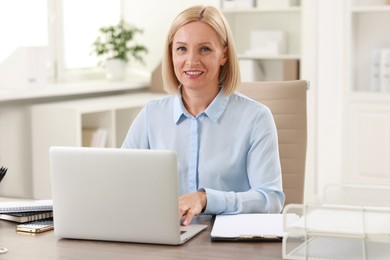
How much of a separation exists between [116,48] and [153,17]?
1.53ft

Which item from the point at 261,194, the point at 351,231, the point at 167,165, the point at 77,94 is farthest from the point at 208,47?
the point at 77,94

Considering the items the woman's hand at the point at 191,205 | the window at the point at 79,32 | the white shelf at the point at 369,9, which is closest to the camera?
the woman's hand at the point at 191,205

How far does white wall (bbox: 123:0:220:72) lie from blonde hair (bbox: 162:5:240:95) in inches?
114

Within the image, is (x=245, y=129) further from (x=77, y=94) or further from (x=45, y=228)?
(x=77, y=94)

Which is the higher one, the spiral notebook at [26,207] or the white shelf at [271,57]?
the white shelf at [271,57]

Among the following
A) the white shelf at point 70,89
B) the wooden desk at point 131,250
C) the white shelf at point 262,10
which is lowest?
the wooden desk at point 131,250

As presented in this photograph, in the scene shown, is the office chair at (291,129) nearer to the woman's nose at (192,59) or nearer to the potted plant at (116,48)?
the woman's nose at (192,59)

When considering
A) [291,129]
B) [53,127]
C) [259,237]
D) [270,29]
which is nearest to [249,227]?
[259,237]

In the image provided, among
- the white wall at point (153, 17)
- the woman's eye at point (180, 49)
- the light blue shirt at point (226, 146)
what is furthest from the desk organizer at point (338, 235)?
the white wall at point (153, 17)

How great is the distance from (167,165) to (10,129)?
2.69 metres

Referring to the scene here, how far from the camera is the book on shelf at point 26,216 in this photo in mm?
2104

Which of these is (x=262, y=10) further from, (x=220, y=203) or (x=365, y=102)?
(x=220, y=203)

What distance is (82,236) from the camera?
1909 millimetres

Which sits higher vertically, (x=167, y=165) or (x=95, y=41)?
(x=95, y=41)
